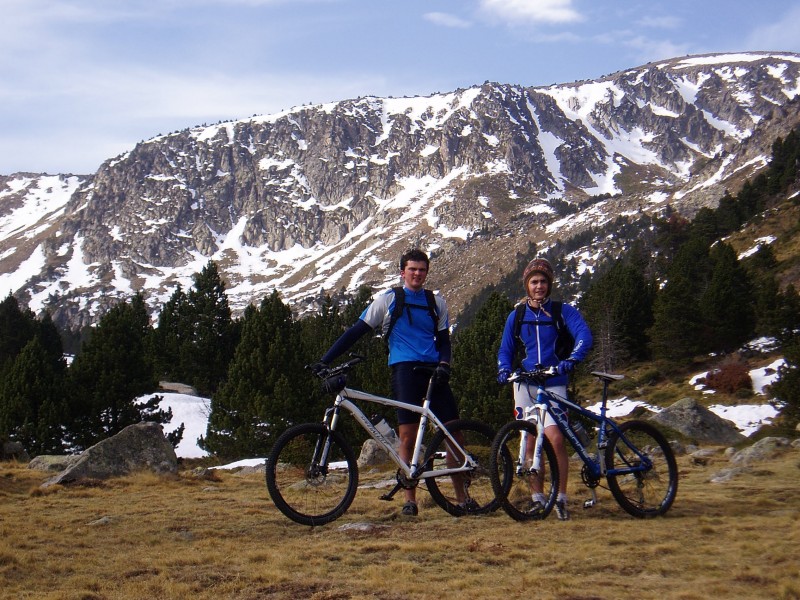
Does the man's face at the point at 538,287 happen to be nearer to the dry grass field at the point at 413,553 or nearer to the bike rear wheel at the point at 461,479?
the bike rear wheel at the point at 461,479

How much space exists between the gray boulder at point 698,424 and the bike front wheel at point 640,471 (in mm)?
15595

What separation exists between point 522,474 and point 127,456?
12.0m

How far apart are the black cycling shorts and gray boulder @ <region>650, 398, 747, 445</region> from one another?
16858 millimetres

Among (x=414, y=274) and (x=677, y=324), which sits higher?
(x=677, y=324)

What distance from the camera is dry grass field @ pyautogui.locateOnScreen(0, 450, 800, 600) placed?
536 centimetres

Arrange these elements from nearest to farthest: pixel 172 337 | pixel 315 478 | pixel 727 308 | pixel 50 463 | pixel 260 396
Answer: pixel 315 478 → pixel 50 463 → pixel 260 396 → pixel 727 308 → pixel 172 337

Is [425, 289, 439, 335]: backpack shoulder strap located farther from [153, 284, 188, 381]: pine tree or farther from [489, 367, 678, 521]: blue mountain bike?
[153, 284, 188, 381]: pine tree

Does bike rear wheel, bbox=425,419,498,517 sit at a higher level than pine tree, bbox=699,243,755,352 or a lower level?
lower

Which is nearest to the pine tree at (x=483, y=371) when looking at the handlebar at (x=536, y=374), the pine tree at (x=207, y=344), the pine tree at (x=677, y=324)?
the handlebar at (x=536, y=374)

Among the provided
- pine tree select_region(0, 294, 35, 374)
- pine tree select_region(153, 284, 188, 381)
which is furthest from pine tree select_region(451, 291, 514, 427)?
pine tree select_region(0, 294, 35, 374)

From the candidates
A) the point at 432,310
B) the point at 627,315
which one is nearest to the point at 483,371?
the point at 432,310

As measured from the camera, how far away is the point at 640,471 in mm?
8156

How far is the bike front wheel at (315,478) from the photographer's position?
790 cm

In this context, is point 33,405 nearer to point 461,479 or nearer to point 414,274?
point 414,274
